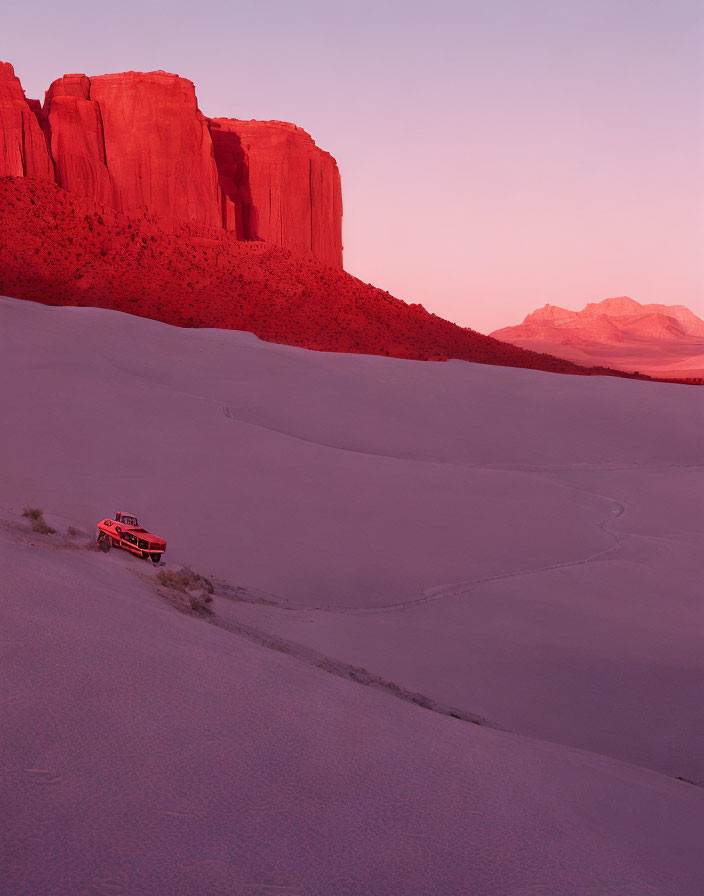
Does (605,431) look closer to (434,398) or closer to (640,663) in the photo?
(434,398)

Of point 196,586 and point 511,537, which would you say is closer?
point 196,586

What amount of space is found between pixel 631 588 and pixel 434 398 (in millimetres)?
14233

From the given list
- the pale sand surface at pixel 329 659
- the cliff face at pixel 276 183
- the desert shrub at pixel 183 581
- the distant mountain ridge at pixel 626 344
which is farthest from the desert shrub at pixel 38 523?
the distant mountain ridge at pixel 626 344

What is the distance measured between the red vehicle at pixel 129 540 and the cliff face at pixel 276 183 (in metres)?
63.7

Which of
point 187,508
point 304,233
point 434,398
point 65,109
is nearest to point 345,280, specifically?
point 304,233

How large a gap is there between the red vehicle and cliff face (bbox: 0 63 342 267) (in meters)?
56.4

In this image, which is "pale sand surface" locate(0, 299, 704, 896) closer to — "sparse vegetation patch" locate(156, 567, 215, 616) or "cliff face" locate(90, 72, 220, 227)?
"sparse vegetation patch" locate(156, 567, 215, 616)

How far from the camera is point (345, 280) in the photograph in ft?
195

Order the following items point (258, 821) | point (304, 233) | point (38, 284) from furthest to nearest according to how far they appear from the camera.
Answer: point (304, 233), point (38, 284), point (258, 821)

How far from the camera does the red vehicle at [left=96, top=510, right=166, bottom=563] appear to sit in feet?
25.9

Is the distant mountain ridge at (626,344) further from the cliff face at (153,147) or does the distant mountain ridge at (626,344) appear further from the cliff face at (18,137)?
the cliff face at (18,137)

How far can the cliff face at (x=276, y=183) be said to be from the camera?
69.8m

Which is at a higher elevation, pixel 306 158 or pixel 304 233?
pixel 306 158

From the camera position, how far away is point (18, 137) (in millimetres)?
58594
